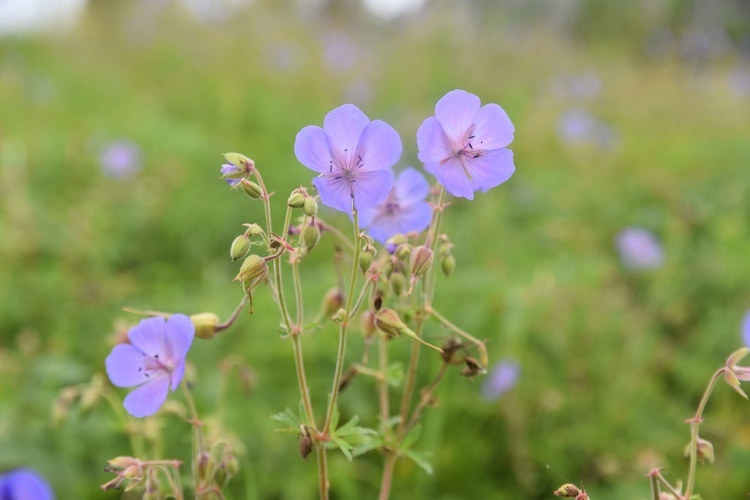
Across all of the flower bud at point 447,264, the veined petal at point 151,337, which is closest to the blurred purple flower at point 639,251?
the flower bud at point 447,264

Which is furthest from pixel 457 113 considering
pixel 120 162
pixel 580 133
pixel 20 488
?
pixel 580 133

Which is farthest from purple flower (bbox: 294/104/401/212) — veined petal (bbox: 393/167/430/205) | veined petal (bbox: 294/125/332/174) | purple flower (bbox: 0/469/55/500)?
purple flower (bbox: 0/469/55/500)

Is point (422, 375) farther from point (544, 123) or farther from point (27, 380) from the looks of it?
point (544, 123)

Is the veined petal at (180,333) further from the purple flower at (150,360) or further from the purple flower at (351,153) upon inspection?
the purple flower at (351,153)

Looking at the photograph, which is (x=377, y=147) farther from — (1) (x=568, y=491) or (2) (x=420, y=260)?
(1) (x=568, y=491)

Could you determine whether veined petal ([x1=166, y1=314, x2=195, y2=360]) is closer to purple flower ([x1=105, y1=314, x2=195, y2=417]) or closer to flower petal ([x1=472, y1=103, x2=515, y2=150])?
purple flower ([x1=105, y1=314, x2=195, y2=417])

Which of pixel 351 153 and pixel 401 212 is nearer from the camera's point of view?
pixel 351 153
